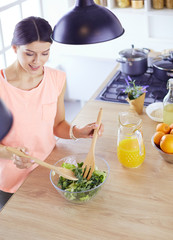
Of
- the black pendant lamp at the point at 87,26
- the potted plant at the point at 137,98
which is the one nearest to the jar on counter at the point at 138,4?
the potted plant at the point at 137,98

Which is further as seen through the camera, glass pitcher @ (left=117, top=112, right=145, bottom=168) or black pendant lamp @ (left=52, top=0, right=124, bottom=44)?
glass pitcher @ (left=117, top=112, right=145, bottom=168)

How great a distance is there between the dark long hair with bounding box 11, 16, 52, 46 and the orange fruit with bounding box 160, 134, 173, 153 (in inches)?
26.3

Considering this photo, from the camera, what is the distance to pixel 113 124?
1935mm

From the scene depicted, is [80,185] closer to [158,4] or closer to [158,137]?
[158,137]

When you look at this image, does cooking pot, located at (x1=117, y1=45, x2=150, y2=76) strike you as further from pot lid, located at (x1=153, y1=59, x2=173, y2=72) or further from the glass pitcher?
the glass pitcher

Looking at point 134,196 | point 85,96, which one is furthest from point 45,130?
point 85,96

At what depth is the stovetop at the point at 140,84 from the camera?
7.14 ft

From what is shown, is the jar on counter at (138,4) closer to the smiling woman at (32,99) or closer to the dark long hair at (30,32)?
the smiling woman at (32,99)

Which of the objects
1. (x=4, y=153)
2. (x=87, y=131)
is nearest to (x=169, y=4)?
(x=87, y=131)

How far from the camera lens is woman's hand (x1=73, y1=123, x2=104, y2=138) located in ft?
5.47

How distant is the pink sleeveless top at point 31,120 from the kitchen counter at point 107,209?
19 centimetres

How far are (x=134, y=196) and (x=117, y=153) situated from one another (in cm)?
25

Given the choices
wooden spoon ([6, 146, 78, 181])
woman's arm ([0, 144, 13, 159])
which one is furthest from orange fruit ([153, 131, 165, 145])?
woman's arm ([0, 144, 13, 159])

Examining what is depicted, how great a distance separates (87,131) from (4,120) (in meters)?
0.41
